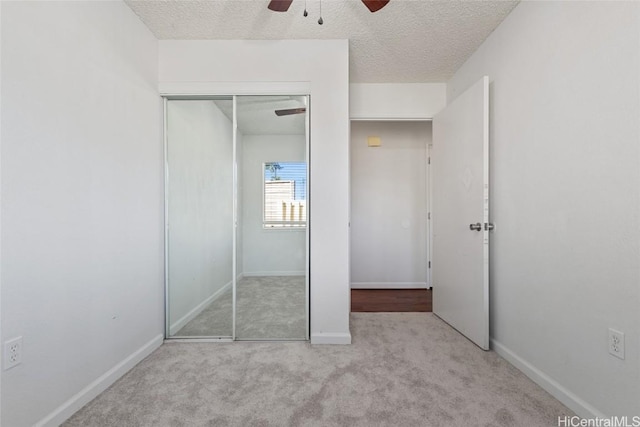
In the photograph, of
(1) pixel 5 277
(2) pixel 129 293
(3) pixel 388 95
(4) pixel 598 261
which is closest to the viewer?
(1) pixel 5 277

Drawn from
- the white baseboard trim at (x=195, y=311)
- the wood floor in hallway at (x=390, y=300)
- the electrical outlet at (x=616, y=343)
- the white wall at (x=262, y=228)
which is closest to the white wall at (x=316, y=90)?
the white wall at (x=262, y=228)

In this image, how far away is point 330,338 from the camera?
228 cm

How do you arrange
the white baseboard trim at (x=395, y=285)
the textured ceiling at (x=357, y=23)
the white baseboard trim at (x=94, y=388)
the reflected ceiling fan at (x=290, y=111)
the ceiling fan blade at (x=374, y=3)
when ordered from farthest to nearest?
1. the white baseboard trim at (x=395, y=285)
2. the reflected ceiling fan at (x=290, y=111)
3. the textured ceiling at (x=357, y=23)
4. the ceiling fan blade at (x=374, y=3)
5. the white baseboard trim at (x=94, y=388)

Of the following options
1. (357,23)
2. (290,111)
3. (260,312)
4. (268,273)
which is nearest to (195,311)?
(260,312)

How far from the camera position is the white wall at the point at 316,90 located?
7.57 feet

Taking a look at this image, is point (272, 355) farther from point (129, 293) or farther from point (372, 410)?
point (129, 293)

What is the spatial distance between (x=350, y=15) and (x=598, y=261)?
2.22 m

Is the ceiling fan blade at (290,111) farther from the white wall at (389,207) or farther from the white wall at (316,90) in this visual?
the white wall at (389,207)

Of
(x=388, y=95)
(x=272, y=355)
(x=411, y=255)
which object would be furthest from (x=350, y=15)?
(x=411, y=255)

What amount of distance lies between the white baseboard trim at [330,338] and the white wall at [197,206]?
94 cm

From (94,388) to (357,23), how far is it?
310 cm

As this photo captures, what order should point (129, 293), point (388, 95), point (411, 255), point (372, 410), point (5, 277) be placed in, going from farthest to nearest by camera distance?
point (411, 255) → point (388, 95) → point (129, 293) → point (372, 410) → point (5, 277)

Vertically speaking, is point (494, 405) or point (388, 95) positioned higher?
point (388, 95)

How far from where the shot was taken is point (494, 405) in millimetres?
1537
